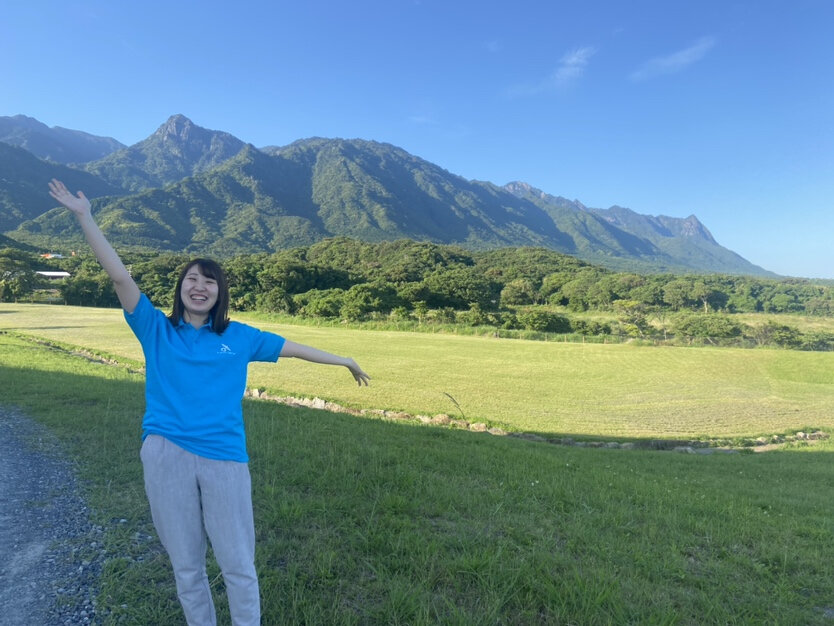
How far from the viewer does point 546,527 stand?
411 cm

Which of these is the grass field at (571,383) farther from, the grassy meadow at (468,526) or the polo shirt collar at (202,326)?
the polo shirt collar at (202,326)

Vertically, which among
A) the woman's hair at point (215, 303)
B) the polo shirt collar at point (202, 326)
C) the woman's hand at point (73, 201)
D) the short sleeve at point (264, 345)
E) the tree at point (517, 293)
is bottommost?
the short sleeve at point (264, 345)

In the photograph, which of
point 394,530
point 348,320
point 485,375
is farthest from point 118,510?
point 348,320

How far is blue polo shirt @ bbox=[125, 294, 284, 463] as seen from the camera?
85.4 inches

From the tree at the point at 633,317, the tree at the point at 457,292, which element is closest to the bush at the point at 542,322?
the tree at the point at 633,317

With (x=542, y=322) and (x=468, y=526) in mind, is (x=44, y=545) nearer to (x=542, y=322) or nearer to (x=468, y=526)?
(x=468, y=526)

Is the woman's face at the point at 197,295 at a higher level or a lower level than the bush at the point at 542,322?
higher

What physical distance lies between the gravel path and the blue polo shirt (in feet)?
4.99

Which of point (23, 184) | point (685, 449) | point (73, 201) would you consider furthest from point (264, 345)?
point (23, 184)

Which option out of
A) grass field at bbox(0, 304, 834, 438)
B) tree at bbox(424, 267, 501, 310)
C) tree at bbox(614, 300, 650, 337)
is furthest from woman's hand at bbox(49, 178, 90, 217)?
tree at bbox(424, 267, 501, 310)

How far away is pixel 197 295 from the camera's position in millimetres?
2336

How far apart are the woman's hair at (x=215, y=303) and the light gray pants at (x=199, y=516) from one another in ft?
2.01

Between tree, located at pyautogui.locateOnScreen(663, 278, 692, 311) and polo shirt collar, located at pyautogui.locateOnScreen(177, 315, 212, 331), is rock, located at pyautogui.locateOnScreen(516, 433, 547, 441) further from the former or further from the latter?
tree, located at pyautogui.locateOnScreen(663, 278, 692, 311)

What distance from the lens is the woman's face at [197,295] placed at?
2332 millimetres
